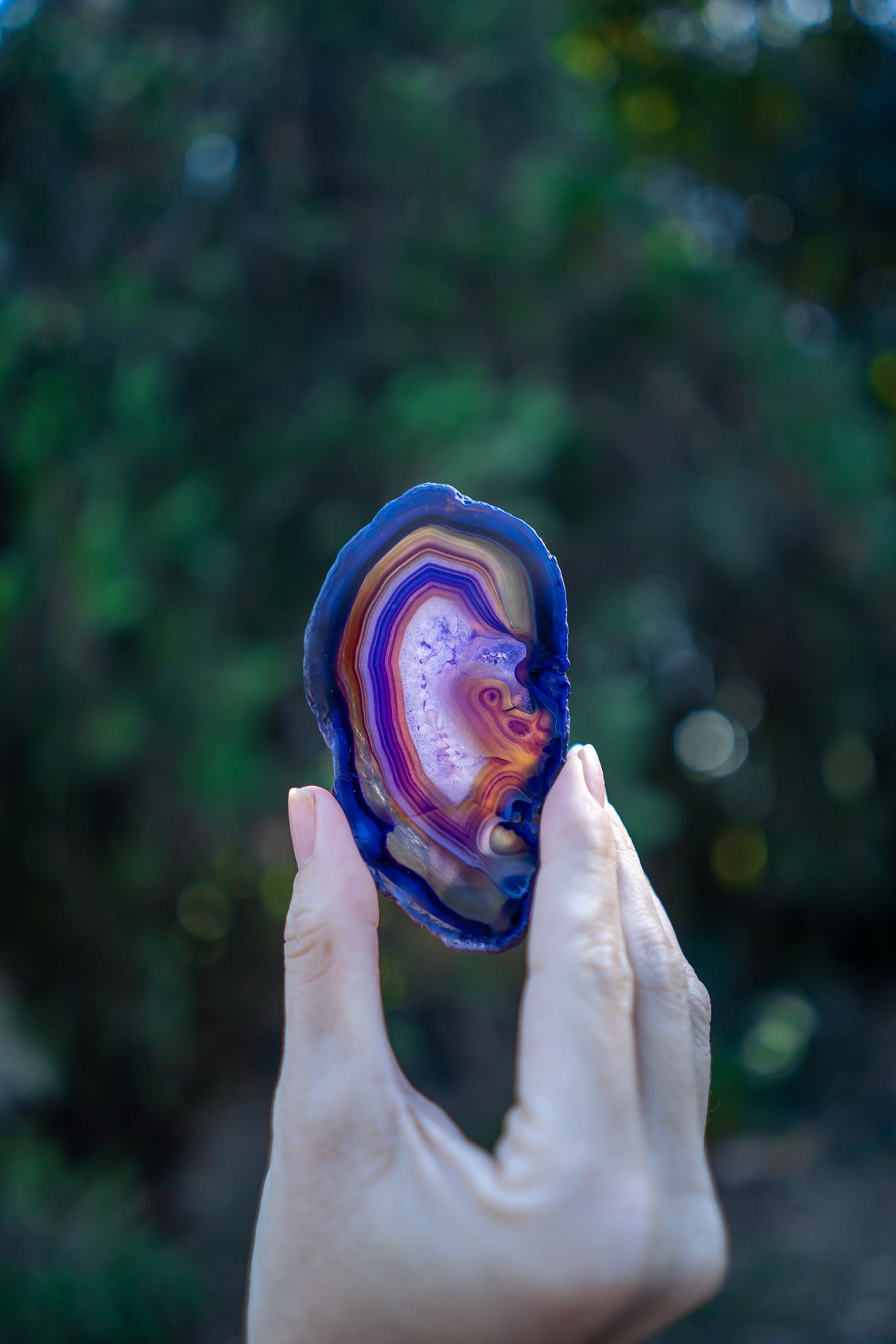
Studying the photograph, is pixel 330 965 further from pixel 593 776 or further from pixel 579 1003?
pixel 593 776

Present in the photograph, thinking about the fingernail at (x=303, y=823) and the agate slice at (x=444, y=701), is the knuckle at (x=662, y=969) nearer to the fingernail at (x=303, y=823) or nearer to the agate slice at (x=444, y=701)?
the agate slice at (x=444, y=701)

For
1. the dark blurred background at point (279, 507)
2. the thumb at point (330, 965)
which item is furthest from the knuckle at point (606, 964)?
the dark blurred background at point (279, 507)

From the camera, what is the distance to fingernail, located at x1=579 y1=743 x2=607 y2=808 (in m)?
1.20

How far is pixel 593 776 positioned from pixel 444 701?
0.96 ft

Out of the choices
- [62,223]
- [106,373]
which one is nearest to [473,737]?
[106,373]

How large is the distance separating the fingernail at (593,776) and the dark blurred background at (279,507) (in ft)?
5.85

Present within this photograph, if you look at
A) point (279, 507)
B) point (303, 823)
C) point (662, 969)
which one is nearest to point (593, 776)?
point (662, 969)

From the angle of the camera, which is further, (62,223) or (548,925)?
(62,223)

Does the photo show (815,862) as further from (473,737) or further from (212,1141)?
(473,737)

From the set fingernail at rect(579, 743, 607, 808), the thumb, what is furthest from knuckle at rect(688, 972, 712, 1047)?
the thumb

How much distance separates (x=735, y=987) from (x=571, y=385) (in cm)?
391

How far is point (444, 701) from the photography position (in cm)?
143

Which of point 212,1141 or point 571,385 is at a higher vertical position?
point 571,385

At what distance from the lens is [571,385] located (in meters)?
4.23
